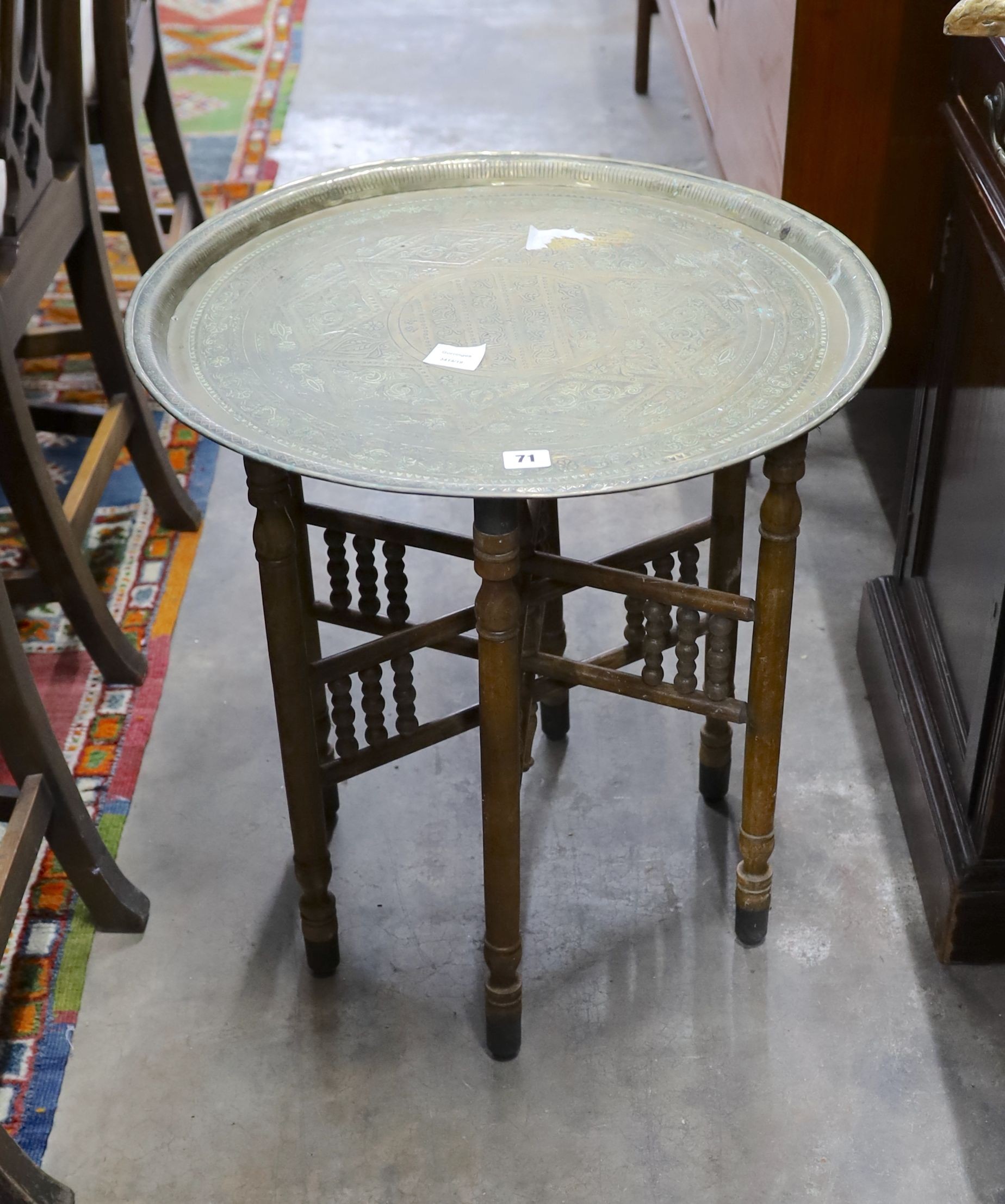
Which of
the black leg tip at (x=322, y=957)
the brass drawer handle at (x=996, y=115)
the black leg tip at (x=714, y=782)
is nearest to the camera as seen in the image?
the brass drawer handle at (x=996, y=115)

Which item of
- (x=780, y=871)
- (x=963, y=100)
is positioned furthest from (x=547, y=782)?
(x=963, y=100)

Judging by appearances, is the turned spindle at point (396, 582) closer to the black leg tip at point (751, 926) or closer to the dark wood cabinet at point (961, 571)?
the black leg tip at point (751, 926)

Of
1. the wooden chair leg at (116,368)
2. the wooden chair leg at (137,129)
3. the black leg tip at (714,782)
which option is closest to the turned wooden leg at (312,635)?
the black leg tip at (714,782)

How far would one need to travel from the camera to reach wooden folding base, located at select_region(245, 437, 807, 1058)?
5.02ft

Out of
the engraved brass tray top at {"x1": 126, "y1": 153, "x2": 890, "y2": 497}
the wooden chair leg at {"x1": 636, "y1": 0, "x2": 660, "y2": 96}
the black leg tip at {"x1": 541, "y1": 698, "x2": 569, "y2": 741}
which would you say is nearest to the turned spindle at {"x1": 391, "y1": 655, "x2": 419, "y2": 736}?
the engraved brass tray top at {"x1": 126, "y1": 153, "x2": 890, "y2": 497}

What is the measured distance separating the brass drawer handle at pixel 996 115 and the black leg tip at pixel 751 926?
0.99 m

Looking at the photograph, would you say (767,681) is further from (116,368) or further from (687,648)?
(116,368)

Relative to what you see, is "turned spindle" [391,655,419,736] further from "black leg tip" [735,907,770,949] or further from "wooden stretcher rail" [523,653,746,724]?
"black leg tip" [735,907,770,949]

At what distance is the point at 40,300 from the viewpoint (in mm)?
2309

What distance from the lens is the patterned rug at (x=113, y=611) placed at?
182cm

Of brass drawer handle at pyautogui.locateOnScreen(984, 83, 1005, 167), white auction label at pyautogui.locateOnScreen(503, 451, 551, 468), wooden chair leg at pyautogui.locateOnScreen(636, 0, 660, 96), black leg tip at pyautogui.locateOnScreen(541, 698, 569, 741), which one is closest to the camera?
white auction label at pyautogui.locateOnScreen(503, 451, 551, 468)

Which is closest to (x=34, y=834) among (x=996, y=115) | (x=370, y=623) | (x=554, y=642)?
(x=370, y=623)

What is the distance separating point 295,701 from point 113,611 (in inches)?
38.9

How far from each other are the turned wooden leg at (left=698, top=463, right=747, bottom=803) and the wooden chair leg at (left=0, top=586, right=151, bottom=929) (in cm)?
83
